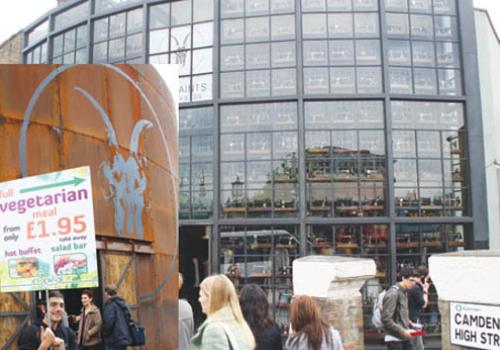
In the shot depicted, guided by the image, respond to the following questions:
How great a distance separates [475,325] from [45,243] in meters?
3.03

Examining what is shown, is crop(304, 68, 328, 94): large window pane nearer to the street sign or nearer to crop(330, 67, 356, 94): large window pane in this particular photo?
crop(330, 67, 356, 94): large window pane

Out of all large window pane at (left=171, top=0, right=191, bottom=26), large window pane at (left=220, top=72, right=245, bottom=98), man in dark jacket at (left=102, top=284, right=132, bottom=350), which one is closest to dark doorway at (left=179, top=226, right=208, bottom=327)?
large window pane at (left=220, top=72, right=245, bottom=98)

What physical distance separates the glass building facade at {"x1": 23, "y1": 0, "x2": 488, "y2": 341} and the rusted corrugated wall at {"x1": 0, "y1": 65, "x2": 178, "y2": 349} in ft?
30.6

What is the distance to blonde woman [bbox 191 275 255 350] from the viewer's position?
3.35m

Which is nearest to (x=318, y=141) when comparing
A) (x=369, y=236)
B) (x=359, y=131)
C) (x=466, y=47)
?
(x=359, y=131)

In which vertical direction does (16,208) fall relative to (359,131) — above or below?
below

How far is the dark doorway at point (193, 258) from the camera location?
16422 millimetres

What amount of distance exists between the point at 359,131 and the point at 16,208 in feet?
41.0

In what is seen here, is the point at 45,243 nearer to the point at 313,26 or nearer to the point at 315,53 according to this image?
the point at 315,53

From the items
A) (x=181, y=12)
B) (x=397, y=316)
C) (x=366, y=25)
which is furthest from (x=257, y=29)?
(x=397, y=316)

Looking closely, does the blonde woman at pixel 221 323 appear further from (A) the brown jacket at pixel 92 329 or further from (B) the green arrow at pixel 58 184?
(A) the brown jacket at pixel 92 329

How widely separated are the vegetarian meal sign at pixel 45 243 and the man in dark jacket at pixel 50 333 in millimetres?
322

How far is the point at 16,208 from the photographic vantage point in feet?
13.9

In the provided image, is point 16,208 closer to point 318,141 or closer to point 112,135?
point 112,135
